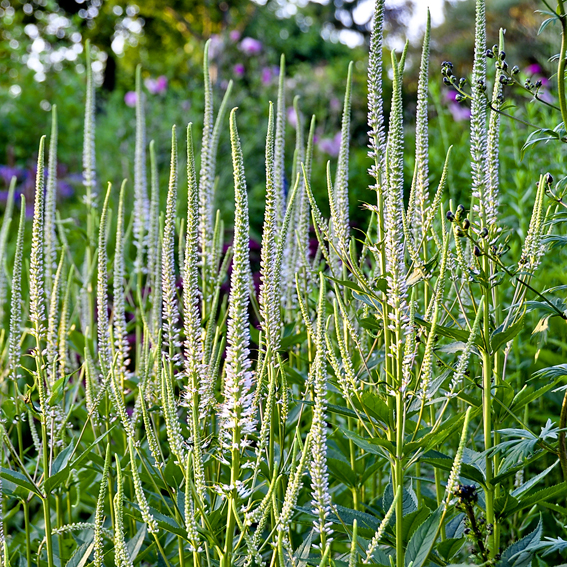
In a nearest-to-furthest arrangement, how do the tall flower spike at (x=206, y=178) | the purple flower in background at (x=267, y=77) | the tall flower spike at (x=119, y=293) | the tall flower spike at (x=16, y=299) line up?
the tall flower spike at (x=16, y=299) → the tall flower spike at (x=119, y=293) → the tall flower spike at (x=206, y=178) → the purple flower in background at (x=267, y=77)

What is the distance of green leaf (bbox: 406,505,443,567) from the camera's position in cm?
153

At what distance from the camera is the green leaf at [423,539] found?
5.03 ft

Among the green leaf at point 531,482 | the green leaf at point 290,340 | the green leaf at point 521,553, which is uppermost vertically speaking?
the green leaf at point 290,340

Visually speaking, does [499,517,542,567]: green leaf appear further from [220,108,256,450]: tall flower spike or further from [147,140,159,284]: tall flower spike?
[147,140,159,284]: tall flower spike

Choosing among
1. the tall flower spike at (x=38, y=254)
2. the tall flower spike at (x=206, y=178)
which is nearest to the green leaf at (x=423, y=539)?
the tall flower spike at (x=38, y=254)

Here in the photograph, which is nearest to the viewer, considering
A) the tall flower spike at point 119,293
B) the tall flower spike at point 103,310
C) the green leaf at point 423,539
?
the green leaf at point 423,539

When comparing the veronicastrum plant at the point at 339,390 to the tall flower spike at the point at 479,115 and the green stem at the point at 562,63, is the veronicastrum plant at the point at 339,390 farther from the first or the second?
the green stem at the point at 562,63

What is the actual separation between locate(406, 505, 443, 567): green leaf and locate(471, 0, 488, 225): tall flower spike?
2.77 ft

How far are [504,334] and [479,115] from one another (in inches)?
24.8

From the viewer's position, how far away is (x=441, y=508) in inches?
61.6

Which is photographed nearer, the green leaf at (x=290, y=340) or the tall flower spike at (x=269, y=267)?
the tall flower spike at (x=269, y=267)

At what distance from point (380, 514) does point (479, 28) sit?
1547 millimetres

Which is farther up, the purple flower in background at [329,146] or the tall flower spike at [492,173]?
the purple flower in background at [329,146]

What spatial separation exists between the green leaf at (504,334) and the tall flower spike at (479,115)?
328mm
